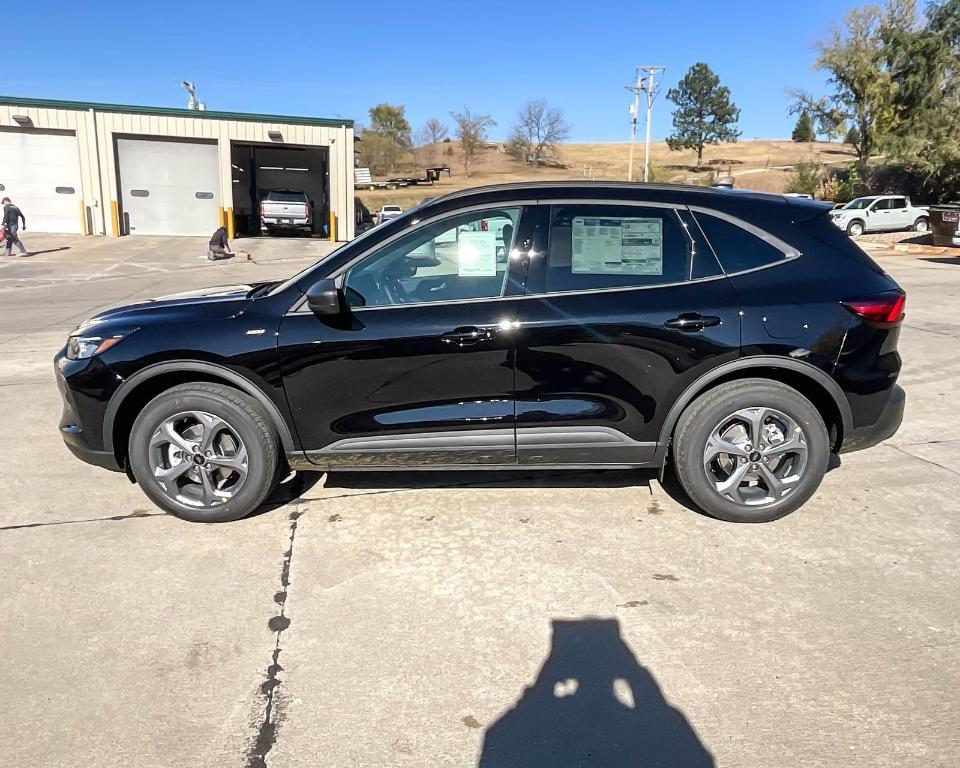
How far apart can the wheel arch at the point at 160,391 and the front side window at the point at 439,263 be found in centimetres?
71

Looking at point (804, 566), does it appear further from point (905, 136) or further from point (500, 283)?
point (905, 136)

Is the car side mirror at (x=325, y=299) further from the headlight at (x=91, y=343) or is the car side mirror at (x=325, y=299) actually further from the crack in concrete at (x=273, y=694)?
the crack in concrete at (x=273, y=694)

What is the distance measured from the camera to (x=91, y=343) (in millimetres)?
3977

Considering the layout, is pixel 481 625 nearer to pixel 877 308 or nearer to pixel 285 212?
pixel 877 308

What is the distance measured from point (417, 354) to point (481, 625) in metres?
1.38

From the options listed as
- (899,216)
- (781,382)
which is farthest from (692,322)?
(899,216)

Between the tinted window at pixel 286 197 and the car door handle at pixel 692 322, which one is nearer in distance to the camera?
the car door handle at pixel 692 322

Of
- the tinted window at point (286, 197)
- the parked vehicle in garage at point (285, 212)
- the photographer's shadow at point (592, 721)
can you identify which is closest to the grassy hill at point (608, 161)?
the tinted window at point (286, 197)

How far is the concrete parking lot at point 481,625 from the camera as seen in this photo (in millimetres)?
2484

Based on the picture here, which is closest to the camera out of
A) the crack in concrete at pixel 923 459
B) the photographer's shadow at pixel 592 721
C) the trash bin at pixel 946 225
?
the photographer's shadow at pixel 592 721

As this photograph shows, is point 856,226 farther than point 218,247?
Yes

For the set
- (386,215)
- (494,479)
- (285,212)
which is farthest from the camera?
(285,212)

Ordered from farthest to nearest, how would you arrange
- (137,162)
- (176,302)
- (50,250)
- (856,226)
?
(856,226) < (137,162) < (50,250) < (176,302)

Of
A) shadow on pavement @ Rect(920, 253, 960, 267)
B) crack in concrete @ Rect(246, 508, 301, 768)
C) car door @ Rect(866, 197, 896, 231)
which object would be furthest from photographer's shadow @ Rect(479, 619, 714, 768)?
car door @ Rect(866, 197, 896, 231)
